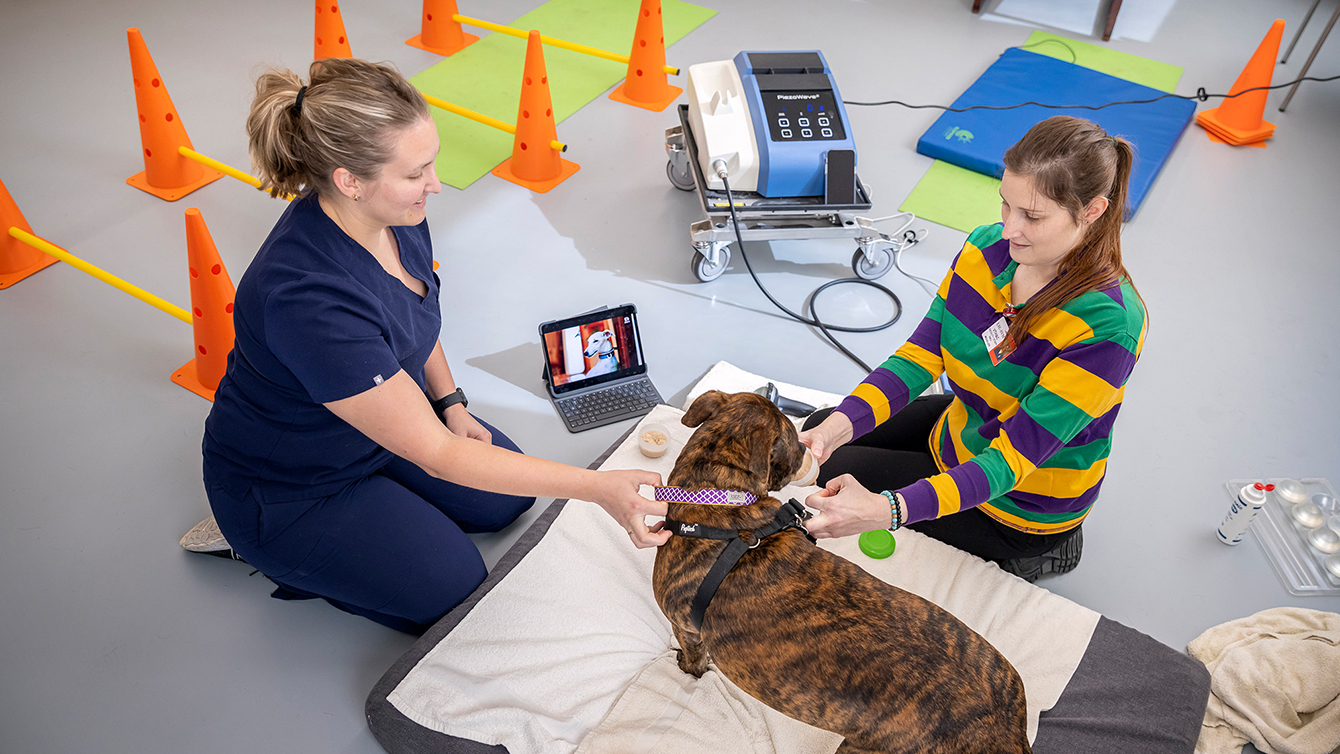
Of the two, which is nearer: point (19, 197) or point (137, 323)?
point (137, 323)

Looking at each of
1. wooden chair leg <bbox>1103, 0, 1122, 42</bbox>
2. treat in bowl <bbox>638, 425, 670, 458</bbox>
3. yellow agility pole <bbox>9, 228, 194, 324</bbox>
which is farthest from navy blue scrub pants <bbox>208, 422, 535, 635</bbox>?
wooden chair leg <bbox>1103, 0, 1122, 42</bbox>

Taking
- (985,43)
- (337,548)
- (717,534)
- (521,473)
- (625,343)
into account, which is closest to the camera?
(717,534)

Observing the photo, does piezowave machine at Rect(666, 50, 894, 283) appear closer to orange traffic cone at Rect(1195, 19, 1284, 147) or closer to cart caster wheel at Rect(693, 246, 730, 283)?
cart caster wheel at Rect(693, 246, 730, 283)

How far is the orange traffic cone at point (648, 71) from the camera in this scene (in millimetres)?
4105

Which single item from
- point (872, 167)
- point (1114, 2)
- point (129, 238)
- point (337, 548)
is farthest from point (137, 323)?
point (1114, 2)

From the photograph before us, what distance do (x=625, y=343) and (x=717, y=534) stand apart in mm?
1348

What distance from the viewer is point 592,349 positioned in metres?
2.79

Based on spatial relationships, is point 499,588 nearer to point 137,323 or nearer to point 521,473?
point 521,473

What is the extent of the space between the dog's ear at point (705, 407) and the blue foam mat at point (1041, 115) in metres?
2.67

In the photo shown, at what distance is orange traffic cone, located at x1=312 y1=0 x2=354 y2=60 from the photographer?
3.85 metres

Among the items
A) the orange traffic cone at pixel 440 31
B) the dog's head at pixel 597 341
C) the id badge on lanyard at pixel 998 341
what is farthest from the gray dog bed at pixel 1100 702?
the orange traffic cone at pixel 440 31

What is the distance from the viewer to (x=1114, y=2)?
4.96m

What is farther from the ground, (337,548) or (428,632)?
(337,548)

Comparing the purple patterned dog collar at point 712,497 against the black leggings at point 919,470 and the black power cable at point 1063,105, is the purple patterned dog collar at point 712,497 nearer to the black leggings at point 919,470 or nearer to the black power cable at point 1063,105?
the black leggings at point 919,470
